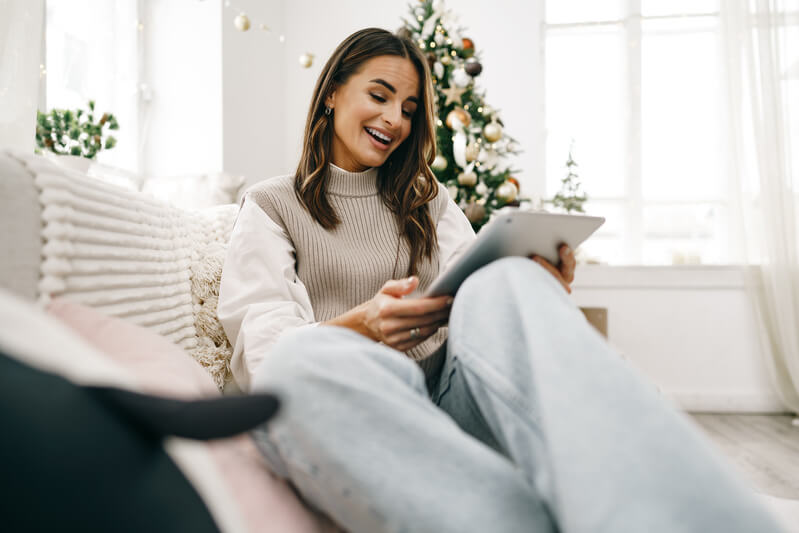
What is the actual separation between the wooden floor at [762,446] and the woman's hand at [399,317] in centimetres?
133

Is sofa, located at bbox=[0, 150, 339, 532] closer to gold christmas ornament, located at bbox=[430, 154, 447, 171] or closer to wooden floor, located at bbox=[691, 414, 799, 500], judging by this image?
gold christmas ornament, located at bbox=[430, 154, 447, 171]

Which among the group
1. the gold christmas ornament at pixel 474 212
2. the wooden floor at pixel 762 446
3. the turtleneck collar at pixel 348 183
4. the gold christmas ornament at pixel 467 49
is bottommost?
the wooden floor at pixel 762 446

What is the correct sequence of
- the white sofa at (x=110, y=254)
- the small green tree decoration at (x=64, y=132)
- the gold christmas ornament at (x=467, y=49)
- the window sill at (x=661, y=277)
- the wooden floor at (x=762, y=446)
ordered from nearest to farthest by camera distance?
1. the white sofa at (x=110, y=254)
2. the wooden floor at (x=762, y=446)
3. the small green tree decoration at (x=64, y=132)
4. the gold christmas ornament at (x=467, y=49)
5. the window sill at (x=661, y=277)

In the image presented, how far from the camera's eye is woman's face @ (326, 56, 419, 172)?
4.03ft

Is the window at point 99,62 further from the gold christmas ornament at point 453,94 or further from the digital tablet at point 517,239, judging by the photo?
the digital tablet at point 517,239

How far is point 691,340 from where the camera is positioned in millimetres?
2729

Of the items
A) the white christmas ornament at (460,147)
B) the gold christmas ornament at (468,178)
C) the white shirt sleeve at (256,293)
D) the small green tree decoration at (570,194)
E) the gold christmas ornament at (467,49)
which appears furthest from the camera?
the small green tree decoration at (570,194)

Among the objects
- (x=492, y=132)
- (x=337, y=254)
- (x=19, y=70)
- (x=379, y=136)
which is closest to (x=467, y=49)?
(x=492, y=132)

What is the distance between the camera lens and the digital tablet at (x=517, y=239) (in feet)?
2.05

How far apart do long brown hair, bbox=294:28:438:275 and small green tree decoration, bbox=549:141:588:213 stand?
188 cm

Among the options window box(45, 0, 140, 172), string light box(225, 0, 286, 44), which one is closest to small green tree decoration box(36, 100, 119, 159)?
window box(45, 0, 140, 172)

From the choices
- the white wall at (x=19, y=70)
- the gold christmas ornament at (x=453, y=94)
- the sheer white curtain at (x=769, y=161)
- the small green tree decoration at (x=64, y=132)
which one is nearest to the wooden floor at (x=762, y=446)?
the sheer white curtain at (x=769, y=161)

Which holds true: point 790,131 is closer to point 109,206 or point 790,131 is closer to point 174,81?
point 109,206

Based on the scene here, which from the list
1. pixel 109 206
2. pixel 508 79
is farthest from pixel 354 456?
pixel 508 79
